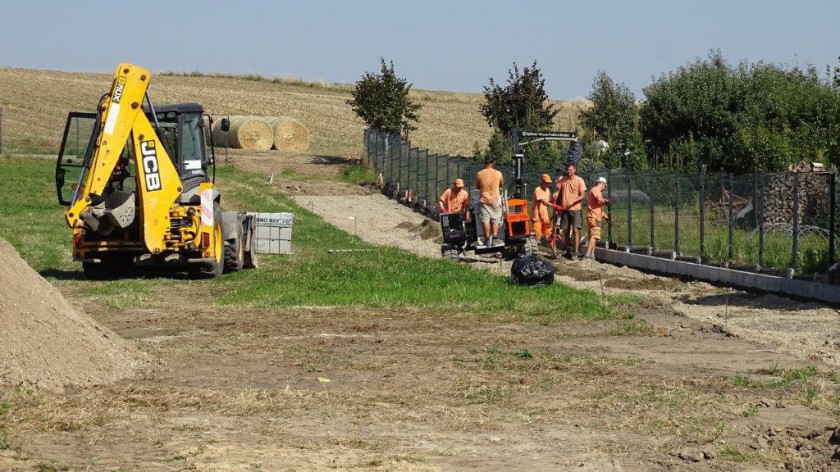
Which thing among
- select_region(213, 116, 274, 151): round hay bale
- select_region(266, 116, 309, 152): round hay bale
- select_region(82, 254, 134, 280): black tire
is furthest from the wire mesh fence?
select_region(266, 116, 309, 152): round hay bale

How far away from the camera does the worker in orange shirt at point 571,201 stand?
26.4 metres

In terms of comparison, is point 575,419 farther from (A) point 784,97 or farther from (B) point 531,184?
(A) point 784,97

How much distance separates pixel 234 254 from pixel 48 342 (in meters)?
11.9

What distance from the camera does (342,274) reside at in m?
22.1

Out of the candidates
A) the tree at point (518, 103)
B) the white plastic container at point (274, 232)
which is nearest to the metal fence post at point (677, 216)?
the white plastic container at point (274, 232)

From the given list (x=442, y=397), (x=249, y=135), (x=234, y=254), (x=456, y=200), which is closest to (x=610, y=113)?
(x=249, y=135)

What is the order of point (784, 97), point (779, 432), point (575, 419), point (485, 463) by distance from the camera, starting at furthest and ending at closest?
point (784, 97) < point (575, 419) < point (779, 432) < point (485, 463)

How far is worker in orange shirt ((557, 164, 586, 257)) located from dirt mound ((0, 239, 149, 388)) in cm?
1484

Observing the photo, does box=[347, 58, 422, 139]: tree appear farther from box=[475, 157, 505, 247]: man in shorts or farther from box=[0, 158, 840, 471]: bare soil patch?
box=[0, 158, 840, 471]: bare soil patch

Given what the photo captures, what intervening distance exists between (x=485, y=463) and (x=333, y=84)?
281 ft

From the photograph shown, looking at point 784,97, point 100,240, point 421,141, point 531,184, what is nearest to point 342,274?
point 100,240

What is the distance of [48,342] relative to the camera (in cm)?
1147

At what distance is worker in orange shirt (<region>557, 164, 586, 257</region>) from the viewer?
26.4 metres

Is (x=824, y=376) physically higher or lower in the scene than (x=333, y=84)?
lower
